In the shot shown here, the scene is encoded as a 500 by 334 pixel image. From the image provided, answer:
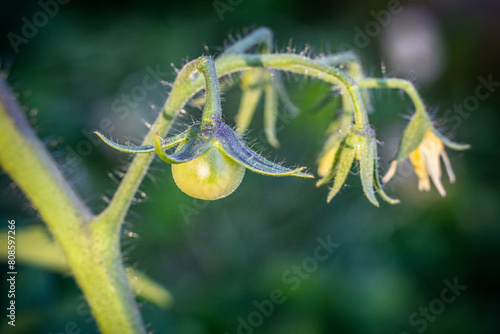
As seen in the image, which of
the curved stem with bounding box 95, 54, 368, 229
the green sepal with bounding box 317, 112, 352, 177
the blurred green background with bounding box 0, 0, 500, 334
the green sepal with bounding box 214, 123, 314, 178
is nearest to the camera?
the green sepal with bounding box 214, 123, 314, 178

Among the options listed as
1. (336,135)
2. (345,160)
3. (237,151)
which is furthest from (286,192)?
(237,151)

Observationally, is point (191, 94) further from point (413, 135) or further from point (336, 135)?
point (413, 135)

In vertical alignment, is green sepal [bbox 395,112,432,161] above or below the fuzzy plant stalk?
below

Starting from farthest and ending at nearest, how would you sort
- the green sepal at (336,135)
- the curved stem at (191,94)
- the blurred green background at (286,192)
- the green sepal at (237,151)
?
the blurred green background at (286,192)
the green sepal at (336,135)
the curved stem at (191,94)
the green sepal at (237,151)

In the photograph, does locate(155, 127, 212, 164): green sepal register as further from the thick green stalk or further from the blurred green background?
the blurred green background

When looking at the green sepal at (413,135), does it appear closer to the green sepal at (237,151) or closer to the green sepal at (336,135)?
the green sepal at (336,135)

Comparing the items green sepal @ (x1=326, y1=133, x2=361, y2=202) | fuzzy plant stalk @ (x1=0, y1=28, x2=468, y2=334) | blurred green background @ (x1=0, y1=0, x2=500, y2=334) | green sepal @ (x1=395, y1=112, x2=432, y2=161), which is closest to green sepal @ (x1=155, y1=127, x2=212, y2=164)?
fuzzy plant stalk @ (x1=0, y1=28, x2=468, y2=334)

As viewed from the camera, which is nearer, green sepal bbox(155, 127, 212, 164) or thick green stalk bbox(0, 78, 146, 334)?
green sepal bbox(155, 127, 212, 164)

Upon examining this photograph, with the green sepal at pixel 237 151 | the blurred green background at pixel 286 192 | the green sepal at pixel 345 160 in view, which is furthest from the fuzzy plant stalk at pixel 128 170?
the blurred green background at pixel 286 192
